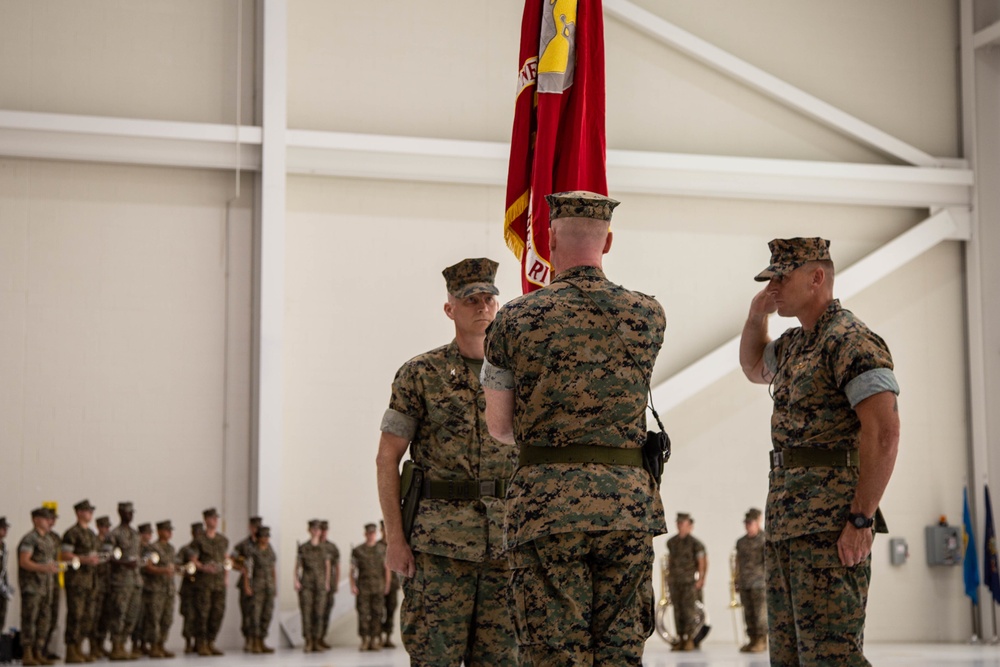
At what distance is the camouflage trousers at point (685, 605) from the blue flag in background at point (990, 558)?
3963mm

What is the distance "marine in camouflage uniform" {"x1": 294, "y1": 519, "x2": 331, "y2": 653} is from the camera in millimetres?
13273

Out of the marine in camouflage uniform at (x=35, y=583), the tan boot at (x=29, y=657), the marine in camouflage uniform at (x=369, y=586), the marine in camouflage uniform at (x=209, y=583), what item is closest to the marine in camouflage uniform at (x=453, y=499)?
the marine in camouflage uniform at (x=35, y=583)

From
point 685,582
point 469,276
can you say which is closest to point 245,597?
point 685,582

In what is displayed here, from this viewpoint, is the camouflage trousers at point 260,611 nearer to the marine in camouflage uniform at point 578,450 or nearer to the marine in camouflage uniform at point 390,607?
the marine in camouflage uniform at point 390,607

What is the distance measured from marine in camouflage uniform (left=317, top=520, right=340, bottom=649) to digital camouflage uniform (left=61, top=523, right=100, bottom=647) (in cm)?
233

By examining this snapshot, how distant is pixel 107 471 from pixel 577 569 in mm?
11272

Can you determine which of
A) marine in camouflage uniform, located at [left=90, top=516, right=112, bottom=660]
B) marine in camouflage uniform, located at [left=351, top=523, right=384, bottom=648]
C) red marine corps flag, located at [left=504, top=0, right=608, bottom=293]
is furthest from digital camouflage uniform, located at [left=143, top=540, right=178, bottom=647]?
red marine corps flag, located at [left=504, top=0, right=608, bottom=293]

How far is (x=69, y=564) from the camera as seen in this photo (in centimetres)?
1221

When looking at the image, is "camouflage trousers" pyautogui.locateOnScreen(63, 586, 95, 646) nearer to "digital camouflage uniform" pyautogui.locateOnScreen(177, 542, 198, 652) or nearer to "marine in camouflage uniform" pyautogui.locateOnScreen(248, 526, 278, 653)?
"digital camouflage uniform" pyautogui.locateOnScreen(177, 542, 198, 652)

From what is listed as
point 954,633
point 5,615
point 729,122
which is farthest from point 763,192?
point 5,615

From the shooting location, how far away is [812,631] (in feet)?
11.9

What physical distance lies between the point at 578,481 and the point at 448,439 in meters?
1.04

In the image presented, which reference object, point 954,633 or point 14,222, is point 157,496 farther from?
point 954,633

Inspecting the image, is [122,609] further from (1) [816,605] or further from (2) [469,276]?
(1) [816,605]
